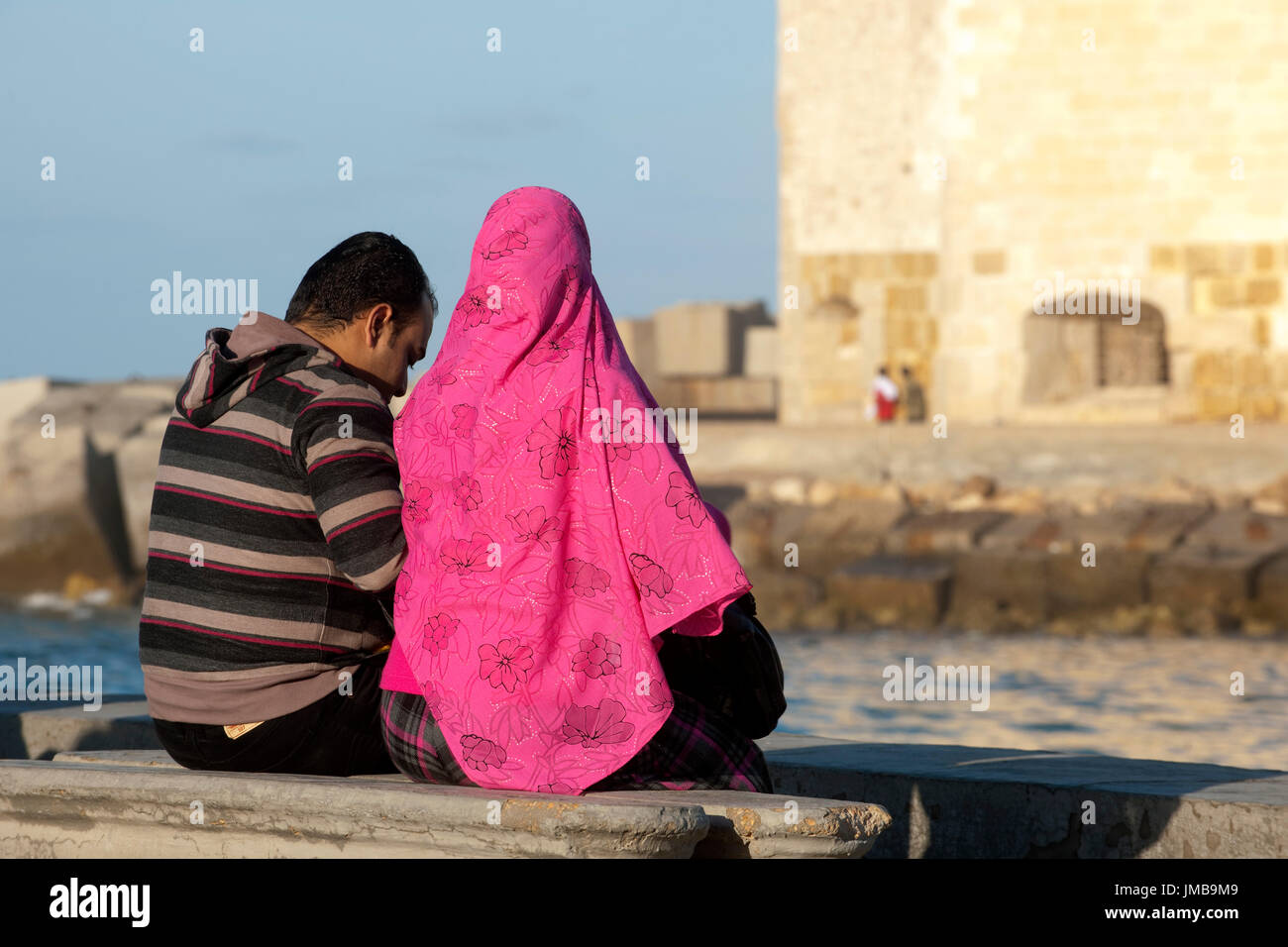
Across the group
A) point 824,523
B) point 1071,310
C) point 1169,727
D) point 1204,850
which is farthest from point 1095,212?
point 1204,850

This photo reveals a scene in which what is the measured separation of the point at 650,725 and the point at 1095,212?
49.6ft

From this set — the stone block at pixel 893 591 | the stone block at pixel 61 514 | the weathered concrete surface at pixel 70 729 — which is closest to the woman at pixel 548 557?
the weathered concrete surface at pixel 70 729

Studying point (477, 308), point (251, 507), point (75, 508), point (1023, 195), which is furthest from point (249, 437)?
point (75, 508)

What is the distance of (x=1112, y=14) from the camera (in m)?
16.5

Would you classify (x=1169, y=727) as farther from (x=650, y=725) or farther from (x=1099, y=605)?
(x=650, y=725)

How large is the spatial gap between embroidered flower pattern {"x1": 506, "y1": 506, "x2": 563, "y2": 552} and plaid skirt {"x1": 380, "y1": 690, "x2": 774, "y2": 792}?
33cm

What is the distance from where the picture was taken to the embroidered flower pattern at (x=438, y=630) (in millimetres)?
2525

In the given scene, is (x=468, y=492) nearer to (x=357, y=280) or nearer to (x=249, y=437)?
(x=249, y=437)
